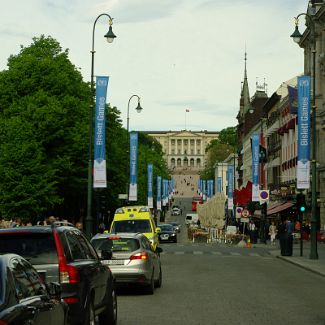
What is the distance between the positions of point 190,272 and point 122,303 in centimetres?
1051

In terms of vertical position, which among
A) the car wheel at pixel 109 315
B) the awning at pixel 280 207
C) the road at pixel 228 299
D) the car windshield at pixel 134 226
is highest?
the awning at pixel 280 207

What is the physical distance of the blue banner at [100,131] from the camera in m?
36.2

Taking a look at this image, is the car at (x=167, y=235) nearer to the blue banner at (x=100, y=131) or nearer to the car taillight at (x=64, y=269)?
the blue banner at (x=100, y=131)

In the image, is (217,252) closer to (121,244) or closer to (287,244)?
(287,244)

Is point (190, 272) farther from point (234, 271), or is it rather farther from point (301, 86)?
point (301, 86)

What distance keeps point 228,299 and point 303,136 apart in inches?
719

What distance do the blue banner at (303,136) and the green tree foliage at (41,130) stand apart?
58.1ft

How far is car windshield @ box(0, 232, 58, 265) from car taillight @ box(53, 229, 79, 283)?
0.06 meters

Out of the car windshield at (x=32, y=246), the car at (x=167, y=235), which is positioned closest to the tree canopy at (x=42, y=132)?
the car at (x=167, y=235)

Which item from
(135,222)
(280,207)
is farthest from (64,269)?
(280,207)

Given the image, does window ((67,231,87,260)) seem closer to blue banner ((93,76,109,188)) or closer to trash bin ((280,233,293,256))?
blue banner ((93,76,109,188))

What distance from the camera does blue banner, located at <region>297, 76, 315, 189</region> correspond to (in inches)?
1401

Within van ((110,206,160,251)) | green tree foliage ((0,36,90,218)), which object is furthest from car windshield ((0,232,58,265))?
green tree foliage ((0,36,90,218))

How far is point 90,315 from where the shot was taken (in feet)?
37.6
